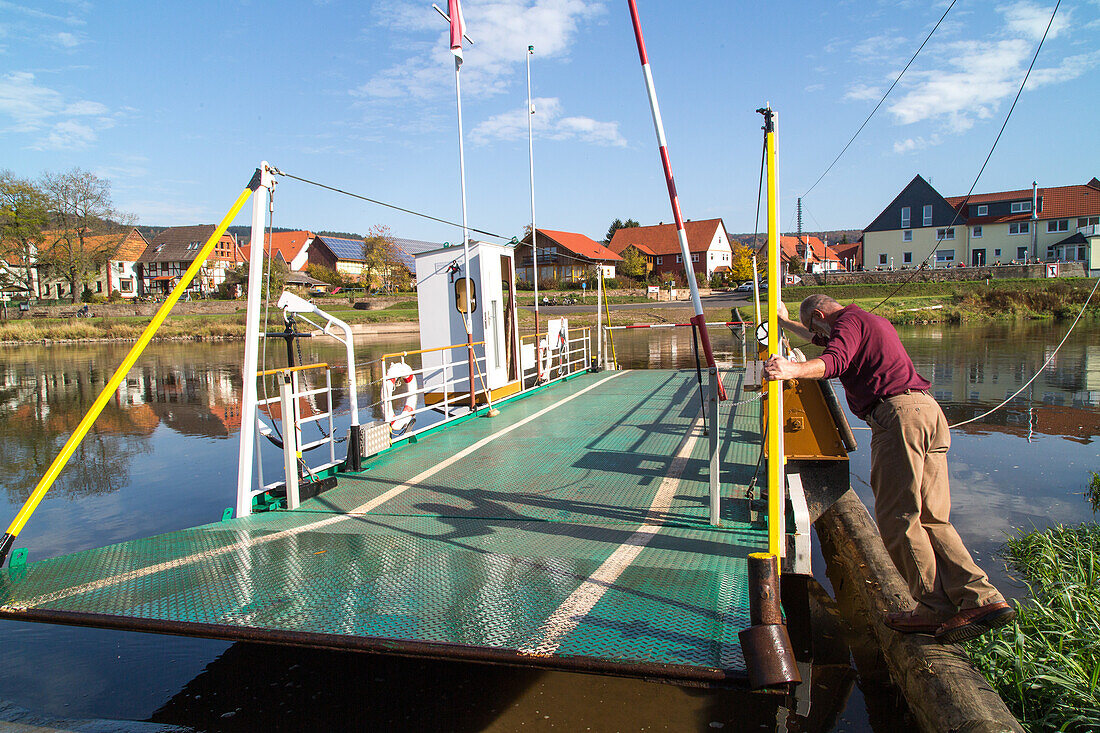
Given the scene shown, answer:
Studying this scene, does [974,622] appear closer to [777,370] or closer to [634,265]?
[777,370]

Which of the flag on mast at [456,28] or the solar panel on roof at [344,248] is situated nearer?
the flag on mast at [456,28]

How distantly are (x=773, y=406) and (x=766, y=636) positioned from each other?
99cm

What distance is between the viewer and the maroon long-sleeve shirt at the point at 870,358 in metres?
3.46

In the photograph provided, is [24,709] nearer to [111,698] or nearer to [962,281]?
[111,698]

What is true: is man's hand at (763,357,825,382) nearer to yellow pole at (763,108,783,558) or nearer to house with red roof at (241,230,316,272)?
yellow pole at (763,108,783,558)

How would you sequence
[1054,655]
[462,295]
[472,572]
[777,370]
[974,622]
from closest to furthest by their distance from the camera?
[777,370] < [974,622] < [1054,655] < [472,572] < [462,295]

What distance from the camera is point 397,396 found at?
7719 mm

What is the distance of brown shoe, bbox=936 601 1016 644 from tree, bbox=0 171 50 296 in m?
69.9

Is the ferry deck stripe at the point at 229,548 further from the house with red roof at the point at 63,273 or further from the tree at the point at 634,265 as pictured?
the house with red roof at the point at 63,273

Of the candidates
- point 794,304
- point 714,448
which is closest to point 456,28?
point 714,448

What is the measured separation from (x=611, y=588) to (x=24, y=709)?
3904 mm

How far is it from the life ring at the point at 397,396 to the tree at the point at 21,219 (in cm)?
6237

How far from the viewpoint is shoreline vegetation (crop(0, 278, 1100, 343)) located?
3944 cm

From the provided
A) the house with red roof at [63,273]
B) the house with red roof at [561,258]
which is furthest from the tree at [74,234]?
the house with red roof at [561,258]
